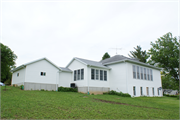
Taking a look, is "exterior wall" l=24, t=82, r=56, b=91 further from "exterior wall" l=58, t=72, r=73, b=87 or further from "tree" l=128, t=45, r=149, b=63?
"tree" l=128, t=45, r=149, b=63

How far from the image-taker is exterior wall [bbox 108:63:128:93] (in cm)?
1848

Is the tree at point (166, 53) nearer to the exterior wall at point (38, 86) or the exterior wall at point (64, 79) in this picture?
the exterior wall at point (64, 79)

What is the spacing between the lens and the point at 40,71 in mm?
17516

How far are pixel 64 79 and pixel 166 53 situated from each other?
16723mm

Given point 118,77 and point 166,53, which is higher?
point 166,53

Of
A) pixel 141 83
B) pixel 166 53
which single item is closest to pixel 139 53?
pixel 166 53

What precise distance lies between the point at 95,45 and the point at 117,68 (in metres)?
4.49

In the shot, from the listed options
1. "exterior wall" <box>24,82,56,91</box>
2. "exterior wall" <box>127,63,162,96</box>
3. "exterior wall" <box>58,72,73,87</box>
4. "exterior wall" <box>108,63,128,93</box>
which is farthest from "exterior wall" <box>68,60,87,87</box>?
"exterior wall" <box>127,63,162,96</box>

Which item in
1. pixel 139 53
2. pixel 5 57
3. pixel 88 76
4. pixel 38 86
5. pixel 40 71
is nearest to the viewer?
pixel 38 86

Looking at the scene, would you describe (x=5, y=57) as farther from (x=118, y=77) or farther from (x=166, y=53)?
(x=166, y=53)

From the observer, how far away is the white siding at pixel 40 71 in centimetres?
1659

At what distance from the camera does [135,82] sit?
19422mm

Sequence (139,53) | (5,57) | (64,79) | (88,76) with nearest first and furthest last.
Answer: (88,76)
(64,79)
(5,57)
(139,53)

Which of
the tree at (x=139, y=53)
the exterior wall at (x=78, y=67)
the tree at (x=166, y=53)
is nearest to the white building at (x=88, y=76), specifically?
the exterior wall at (x=78, y=67)
